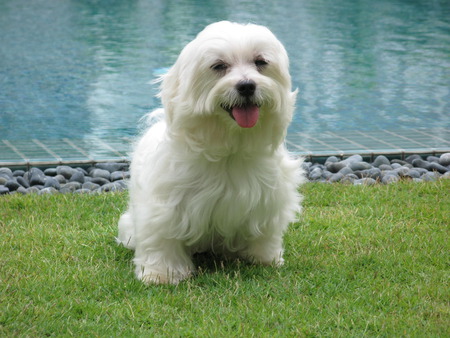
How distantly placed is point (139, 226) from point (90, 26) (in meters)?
10.7

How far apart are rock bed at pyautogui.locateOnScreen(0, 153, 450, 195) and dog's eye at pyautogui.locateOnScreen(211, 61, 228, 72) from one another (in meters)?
2.18

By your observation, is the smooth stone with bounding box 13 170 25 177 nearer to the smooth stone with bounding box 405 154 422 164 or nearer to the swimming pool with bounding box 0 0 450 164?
the swimming pool with bounding box 0 0 450 164

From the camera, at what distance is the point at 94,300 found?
10.8 feet

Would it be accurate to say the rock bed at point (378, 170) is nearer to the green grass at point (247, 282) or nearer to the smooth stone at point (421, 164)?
the smooth stone at point (421, 164)

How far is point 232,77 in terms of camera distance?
3.21 m

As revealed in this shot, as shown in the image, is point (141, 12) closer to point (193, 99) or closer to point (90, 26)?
point (90, 26)

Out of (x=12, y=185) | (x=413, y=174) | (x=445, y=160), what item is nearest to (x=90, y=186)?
(x=12, y=185)

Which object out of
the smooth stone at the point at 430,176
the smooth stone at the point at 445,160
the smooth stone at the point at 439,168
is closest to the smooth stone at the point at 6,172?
the smooth stone at the point at 430,176

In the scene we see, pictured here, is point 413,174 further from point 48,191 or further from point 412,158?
point 48,191

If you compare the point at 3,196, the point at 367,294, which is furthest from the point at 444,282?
the point at 3,196

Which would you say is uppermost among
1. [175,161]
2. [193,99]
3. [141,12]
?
[193,99]

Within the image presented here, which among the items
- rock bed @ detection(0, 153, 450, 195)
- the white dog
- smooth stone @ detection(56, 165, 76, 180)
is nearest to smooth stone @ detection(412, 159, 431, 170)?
rock bed @ detection(0, 153, 450, 195)

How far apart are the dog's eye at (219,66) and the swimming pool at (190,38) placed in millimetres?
3235

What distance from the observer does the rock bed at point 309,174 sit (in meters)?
5.42
